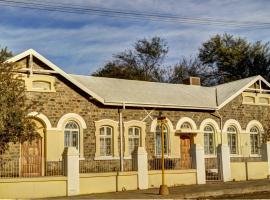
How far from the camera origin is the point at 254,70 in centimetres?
4850

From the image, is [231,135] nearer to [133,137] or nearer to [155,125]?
[155,125]

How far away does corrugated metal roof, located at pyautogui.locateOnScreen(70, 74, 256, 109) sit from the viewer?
78.8ft

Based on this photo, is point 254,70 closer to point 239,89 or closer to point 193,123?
point 239,89

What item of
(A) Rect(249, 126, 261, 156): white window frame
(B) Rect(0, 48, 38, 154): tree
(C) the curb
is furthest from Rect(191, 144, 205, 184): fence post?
(B) Rect(0, 48, 38, 154): tree

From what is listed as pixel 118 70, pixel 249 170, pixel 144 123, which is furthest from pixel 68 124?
pixel 118 70

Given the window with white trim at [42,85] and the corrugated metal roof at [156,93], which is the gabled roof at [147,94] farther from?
the window with white trim at [42,85]

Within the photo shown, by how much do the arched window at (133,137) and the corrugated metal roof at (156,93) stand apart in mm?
1423

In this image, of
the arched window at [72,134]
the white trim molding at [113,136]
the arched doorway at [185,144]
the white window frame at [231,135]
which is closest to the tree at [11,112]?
the arched window at [72,134]

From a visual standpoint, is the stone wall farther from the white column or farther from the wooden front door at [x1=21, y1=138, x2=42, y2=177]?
the white column

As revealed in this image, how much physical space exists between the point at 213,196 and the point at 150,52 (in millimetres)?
37332

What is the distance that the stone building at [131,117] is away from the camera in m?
21.3

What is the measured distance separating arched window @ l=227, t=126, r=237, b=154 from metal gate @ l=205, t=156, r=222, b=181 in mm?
1661

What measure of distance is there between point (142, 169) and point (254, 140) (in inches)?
432

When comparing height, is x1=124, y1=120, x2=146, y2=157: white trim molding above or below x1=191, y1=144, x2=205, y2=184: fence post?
above
